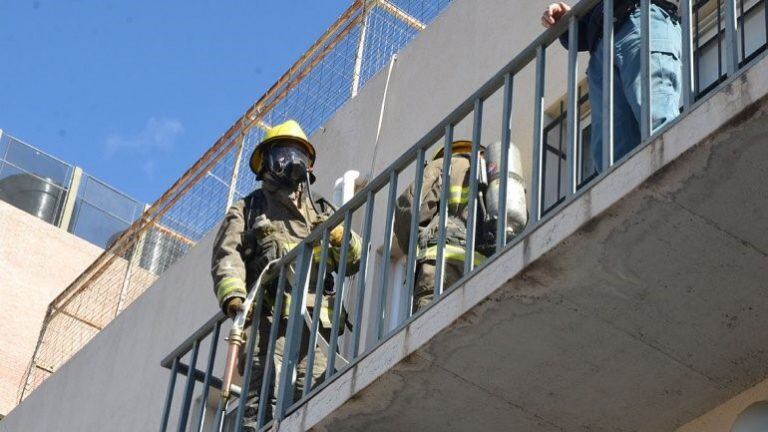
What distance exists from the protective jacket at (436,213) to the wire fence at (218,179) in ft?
12.0

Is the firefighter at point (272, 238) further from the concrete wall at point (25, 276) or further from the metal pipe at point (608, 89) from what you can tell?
the concrete wall at point (25, 276)

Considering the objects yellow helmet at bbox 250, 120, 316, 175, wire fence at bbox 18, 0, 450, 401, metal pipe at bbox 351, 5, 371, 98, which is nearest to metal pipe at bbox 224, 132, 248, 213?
wire fence at bbox 18, 0, 450, 401

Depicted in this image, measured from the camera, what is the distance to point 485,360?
6695 millimetres

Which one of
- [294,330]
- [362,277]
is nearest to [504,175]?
[362,277]

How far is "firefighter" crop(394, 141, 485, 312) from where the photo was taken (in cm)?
778

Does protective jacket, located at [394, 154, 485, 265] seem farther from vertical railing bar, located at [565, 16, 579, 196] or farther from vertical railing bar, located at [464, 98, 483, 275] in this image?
vertical railing bar, located at [565, 16, 579, 196]

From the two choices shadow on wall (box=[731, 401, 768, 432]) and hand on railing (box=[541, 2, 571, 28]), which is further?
hand on railing (box=[541, 2, 571, 28])

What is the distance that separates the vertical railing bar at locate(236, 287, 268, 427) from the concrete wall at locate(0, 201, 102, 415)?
16030 millimetres

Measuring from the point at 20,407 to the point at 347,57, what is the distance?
5.71 m

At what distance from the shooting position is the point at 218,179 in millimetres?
14672

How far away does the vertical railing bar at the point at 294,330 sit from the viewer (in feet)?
25.1

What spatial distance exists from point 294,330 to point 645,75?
8.26 feet

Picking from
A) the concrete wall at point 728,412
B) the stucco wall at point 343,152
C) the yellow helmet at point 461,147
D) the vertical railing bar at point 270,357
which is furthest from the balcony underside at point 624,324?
the stucco wall at point 343,152

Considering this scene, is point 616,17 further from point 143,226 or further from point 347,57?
point 143,226
